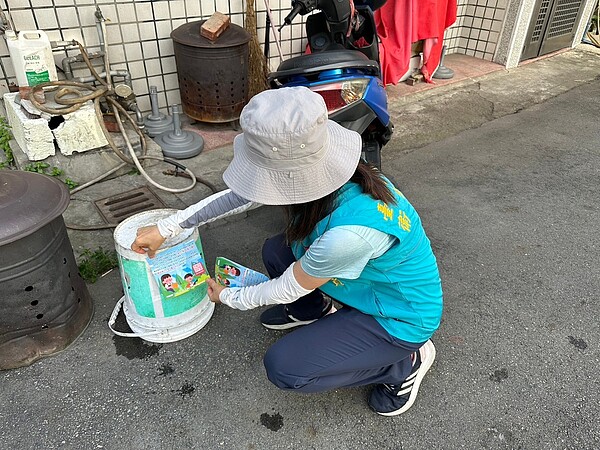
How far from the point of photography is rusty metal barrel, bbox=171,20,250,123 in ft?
11.5

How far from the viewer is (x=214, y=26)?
3521 mm

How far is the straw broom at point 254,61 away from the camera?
405 centimetres

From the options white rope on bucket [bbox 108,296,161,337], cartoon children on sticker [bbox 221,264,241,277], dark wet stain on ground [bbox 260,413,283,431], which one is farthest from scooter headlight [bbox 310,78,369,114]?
dark wet stain on ground [bbox 260,413,283,431]

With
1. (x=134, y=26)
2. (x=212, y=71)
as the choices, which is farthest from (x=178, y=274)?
(x=134, y=26)

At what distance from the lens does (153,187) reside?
3.27m

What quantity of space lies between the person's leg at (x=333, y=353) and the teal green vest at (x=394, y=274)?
5 centimetres

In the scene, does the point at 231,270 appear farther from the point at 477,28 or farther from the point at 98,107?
the point at 477,28

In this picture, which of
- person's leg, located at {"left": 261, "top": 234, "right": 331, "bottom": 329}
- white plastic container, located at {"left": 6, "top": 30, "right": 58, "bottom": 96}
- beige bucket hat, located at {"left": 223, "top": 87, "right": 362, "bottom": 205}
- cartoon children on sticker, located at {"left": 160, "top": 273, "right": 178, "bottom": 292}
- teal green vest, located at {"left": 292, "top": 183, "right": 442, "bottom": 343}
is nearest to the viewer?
beige bucket hat, located at {"left": 223, "top": 87, "right": 362, "bottom": 205}

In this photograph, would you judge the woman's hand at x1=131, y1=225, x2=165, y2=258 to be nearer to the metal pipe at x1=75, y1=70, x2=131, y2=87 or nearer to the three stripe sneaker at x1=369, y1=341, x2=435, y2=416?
the three stripe sneaker at x1=369, y1=341, x2=435, y2=416

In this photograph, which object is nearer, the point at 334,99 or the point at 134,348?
the point at 134,348

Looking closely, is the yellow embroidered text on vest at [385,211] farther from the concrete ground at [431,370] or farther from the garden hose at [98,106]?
the garden hose at [98,106]

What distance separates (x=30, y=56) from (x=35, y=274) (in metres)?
1.84

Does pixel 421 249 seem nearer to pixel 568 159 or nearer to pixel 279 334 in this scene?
pixel 279 334

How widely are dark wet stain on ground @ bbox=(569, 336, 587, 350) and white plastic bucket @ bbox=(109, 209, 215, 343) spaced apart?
73.9 inches
